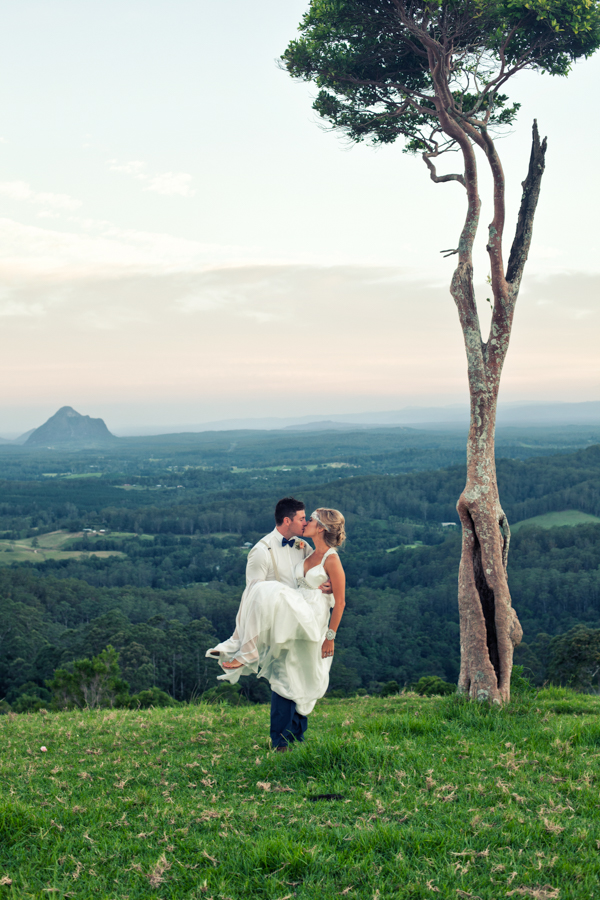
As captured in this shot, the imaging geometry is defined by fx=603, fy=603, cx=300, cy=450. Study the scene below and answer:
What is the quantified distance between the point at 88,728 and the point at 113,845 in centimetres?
412

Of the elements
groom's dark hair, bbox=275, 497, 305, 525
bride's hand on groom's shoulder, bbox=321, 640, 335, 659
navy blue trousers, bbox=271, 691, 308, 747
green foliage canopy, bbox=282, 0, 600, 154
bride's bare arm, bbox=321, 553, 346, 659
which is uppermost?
green foliage canopy, bbox=282, 0, 600, 154

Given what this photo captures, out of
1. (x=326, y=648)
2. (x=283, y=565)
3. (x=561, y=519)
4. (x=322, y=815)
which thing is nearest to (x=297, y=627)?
(x=326, y=648)

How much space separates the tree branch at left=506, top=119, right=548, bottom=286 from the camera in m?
8.38

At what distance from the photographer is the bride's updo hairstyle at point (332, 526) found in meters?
5.70

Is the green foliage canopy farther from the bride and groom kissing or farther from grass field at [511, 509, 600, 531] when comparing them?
grass field at [511, 509, 600, 531]

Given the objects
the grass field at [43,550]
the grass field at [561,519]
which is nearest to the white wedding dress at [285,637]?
the grass field at [43,550]

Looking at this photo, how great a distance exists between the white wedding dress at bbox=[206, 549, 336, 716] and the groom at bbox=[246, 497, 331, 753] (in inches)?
4.6

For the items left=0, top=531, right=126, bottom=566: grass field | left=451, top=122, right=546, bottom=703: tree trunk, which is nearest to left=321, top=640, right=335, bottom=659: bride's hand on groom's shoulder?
left=451, top=122, right=546, bottom=703: tree trunk

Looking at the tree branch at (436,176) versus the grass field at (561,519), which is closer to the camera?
the tree branch at (436,176)

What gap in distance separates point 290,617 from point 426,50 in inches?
333

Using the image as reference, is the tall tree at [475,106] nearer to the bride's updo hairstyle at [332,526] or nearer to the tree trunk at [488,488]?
the tree trunk at [488,488]

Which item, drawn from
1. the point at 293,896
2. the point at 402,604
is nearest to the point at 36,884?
the point at 293,896

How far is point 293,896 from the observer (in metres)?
3.15

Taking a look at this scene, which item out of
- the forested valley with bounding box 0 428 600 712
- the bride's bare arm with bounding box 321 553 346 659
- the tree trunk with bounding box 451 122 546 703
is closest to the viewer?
the bride's bare arm with bounding box 321 553 346 659
